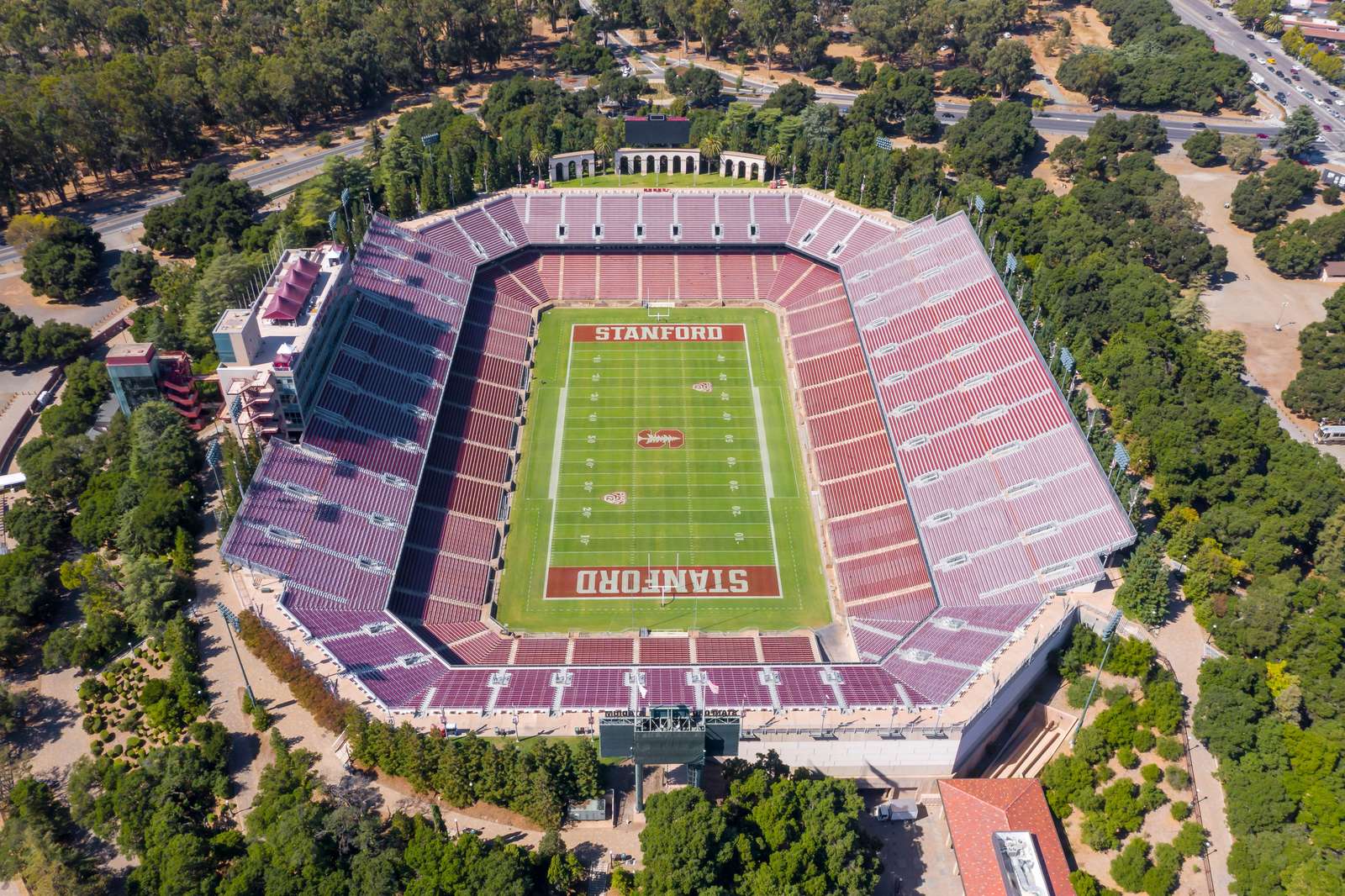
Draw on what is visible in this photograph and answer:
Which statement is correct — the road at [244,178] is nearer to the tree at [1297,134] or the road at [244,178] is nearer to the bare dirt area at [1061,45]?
the bare dirt area at [1061,45]

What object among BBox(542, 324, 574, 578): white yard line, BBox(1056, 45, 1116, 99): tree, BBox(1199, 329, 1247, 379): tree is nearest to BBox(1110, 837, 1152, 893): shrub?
BBox(542, 324, 574, 578): white yard line

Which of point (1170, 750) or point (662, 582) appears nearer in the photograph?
point (1170, 750)

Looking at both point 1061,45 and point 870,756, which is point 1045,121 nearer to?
point 1061,45

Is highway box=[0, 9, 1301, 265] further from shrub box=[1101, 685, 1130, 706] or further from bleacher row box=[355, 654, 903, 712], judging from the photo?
shrub box=[1101, 685, 1130, 706]

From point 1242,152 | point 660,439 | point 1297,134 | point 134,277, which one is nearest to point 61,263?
point 134,277

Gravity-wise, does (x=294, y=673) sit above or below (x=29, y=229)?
below

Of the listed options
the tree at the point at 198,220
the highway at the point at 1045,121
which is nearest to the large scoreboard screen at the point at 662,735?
the tree at the point at 198,220

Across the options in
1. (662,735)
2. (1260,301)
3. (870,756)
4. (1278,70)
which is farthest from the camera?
(1278,70)
